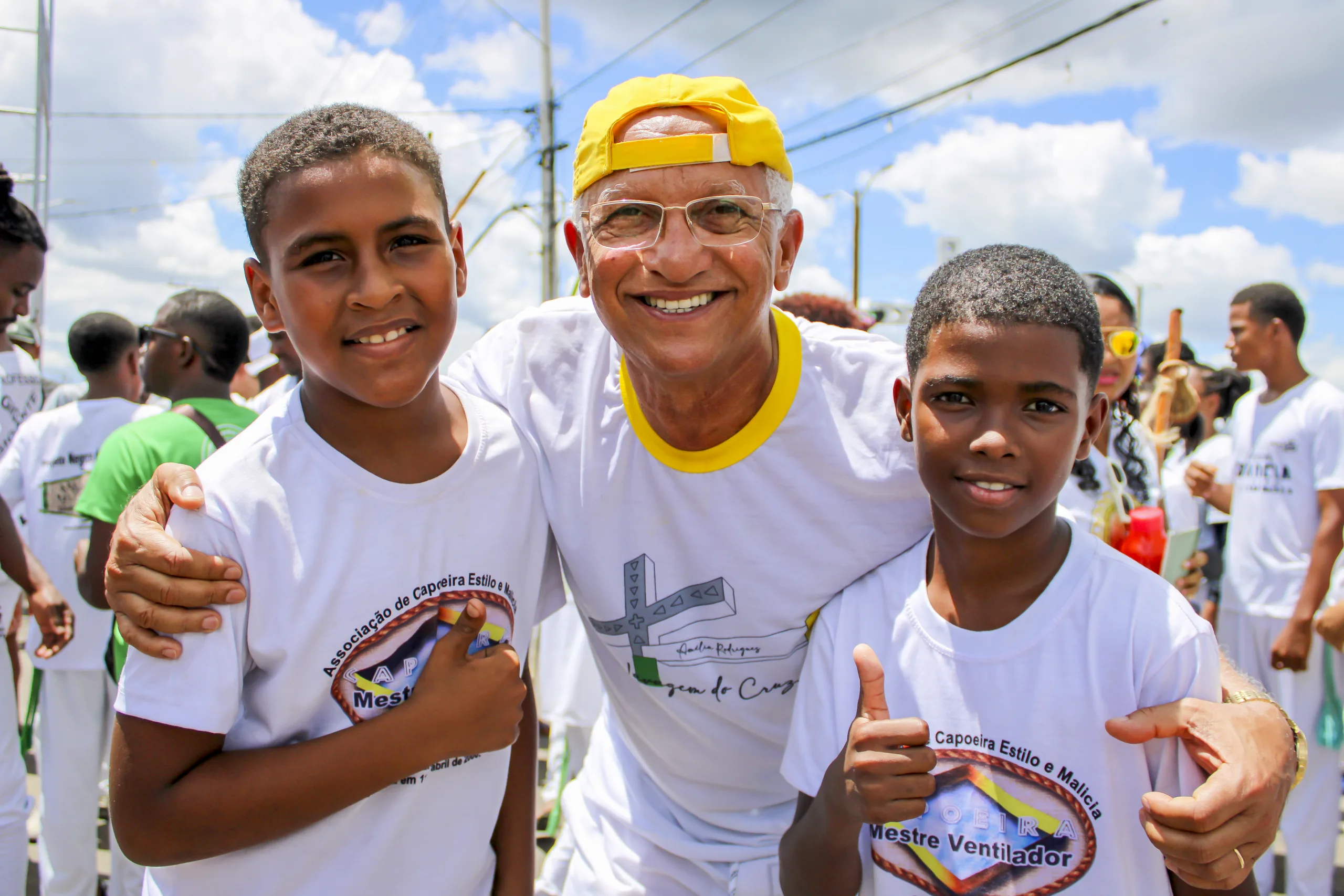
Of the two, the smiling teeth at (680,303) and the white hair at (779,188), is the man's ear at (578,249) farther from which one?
the white hair at (779,188)

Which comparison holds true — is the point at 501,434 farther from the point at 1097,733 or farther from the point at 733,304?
the point at 1097,733

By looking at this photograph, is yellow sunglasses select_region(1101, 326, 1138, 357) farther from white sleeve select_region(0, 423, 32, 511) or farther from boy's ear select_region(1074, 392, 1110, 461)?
white sleeve select_region(0, 423, 32, 511)

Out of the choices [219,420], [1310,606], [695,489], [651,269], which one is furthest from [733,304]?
[1310,606]

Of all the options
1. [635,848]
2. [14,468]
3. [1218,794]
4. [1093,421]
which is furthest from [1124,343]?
[14,468]

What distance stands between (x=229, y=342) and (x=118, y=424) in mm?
914

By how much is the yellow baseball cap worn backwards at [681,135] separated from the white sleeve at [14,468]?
3.50 metres

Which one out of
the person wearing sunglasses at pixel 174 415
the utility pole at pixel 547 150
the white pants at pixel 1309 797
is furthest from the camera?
the utility pole at pixel 547 150

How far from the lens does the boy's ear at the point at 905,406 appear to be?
6.22 feet

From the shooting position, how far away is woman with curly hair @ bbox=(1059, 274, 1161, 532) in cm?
320

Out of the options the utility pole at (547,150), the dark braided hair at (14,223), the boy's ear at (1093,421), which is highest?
the utility pole at (547,150)

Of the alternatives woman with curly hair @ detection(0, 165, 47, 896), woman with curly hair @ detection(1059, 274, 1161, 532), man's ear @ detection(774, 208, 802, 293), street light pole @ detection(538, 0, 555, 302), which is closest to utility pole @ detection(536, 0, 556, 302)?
street light pole @ detection(538, 0, 555, 302)

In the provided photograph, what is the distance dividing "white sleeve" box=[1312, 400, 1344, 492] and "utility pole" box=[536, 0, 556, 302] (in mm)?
12169

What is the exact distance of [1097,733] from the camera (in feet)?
5.14

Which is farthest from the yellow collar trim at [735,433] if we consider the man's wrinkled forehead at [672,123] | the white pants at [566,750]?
the white pants at [566,750]
